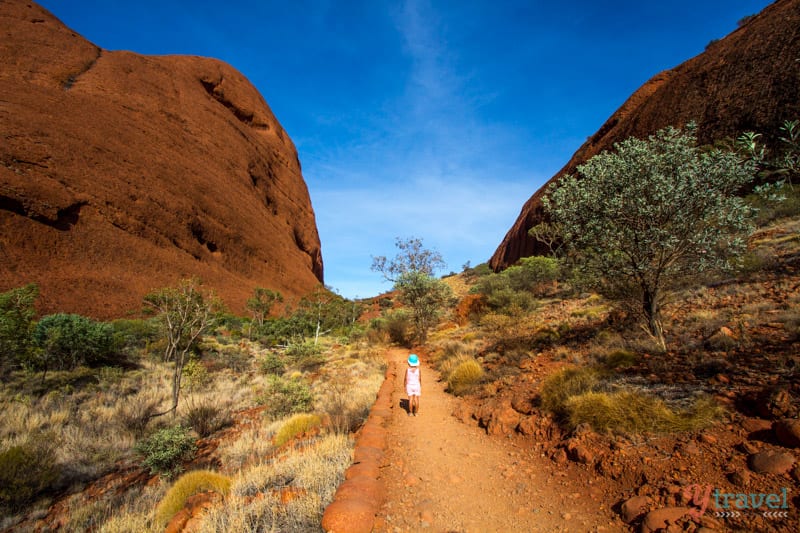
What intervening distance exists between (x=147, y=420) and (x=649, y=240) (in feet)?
41.1

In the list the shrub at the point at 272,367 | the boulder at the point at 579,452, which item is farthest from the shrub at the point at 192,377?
the boulder at the point at 579,452

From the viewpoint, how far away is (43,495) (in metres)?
5.22

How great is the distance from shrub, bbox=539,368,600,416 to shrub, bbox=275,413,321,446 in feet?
14.7

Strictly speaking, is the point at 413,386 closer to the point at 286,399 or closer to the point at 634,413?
the point at 286,399

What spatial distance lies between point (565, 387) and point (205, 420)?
27.6 ft

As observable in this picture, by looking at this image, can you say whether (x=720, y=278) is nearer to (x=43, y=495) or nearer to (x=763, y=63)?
(x=43, y=495)

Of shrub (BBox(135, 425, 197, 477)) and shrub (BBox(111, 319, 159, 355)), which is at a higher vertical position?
shrub (BBox(111, 319, 159, 355))

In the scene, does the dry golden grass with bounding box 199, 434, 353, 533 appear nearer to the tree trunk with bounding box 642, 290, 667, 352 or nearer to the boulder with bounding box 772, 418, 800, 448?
the boulder with bounding box 772, 418, 800, 448

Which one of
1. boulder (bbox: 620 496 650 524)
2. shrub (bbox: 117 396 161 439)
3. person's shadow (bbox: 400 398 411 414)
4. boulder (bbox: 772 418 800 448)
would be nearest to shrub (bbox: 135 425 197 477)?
shrub (bbox: 117 396 161 439)

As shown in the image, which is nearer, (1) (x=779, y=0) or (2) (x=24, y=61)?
(1) (x=779, y=0)

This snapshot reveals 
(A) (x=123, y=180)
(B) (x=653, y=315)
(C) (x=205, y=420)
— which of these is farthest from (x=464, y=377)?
(A) (x=123, y=180)

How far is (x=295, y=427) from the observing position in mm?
6672

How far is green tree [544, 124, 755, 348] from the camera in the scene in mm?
6172

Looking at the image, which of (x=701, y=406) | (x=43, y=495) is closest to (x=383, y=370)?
(x=43, y=495)
